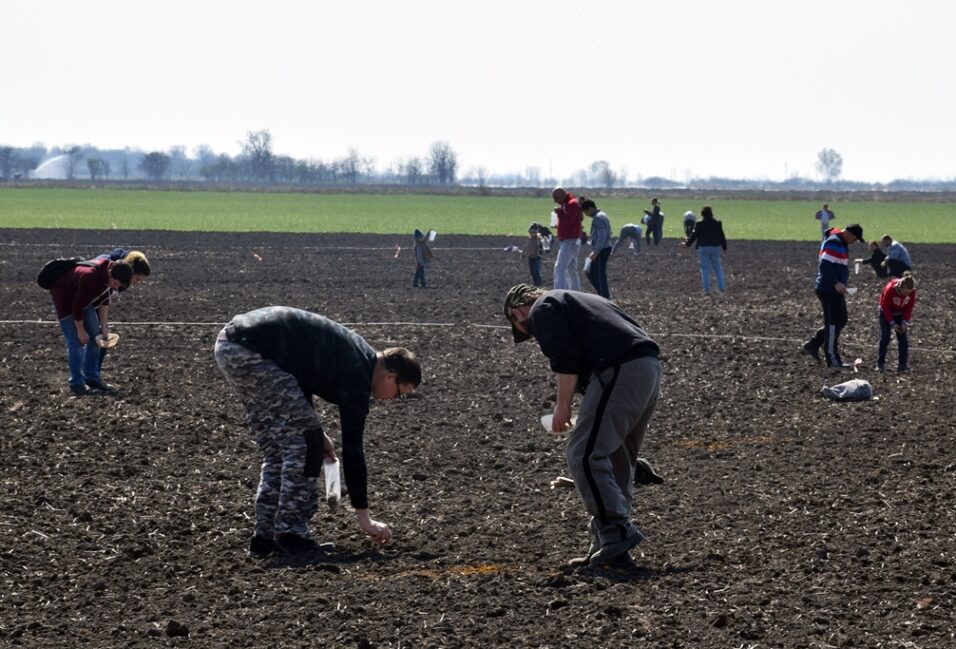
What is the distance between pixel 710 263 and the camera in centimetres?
2800

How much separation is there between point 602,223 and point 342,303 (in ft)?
16.3

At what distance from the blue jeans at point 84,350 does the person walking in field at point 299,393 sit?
252 inches

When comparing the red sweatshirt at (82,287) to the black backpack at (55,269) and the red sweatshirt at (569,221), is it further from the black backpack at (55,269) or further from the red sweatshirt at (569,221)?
the red sweatshirt at (569,221)

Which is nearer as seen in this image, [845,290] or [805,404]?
[805,404]

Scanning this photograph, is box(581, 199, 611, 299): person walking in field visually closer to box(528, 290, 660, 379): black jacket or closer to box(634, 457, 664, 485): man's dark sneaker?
box(634, 457, 664, 485): man's dark sneaker

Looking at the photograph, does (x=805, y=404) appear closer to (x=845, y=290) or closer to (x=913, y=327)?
(x=845, y=290)

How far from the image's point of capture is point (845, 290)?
58.0 ft

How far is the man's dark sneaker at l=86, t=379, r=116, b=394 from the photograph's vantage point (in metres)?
15.2

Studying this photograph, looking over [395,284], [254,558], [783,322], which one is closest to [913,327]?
[783,322]

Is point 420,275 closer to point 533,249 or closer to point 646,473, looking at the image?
point 533,249

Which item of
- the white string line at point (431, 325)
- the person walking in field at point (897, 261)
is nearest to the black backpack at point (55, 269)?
the white string line at point (431, 325)

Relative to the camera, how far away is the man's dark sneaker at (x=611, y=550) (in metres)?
8.16

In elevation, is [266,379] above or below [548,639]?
above

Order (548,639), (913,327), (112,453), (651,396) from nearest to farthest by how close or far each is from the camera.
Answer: (548,639), (651,396), (112,453), (913,327)
